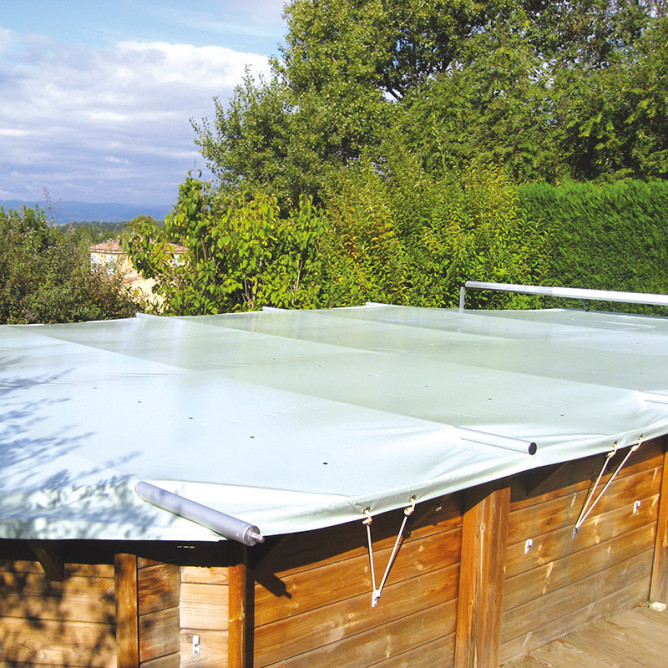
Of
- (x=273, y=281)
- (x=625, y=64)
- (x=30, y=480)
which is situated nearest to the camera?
(x=30, y=480)

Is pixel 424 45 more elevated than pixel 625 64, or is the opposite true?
pixel 424 45

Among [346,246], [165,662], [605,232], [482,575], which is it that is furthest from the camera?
[605,232]

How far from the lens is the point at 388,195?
10.8 m

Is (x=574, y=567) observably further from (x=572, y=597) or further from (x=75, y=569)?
(x=75, y=569)

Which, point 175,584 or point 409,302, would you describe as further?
point 409,302

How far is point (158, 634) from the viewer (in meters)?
2.76

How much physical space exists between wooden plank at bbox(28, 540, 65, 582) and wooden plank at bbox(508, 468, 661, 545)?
2.26 m

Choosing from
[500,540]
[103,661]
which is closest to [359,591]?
[500,540]

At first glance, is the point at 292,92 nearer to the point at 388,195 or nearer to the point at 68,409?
the point at 388,195

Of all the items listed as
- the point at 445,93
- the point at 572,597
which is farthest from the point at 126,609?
the point at 445,93

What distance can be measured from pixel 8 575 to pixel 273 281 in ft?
20.9

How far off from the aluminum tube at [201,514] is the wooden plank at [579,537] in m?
2.17

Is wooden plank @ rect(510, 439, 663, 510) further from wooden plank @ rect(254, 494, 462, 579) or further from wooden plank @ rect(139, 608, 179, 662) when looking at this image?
wooden plank @ rect(139, 608, 179, 662)

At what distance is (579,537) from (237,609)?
246cm
